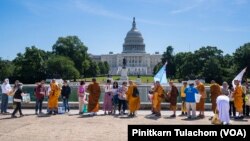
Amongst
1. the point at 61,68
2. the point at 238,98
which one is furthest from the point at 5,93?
the point at 61,68

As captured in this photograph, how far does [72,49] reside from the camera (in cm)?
9675

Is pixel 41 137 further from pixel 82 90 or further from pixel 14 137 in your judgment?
pixel 82 90

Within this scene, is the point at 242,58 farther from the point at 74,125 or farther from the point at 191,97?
the point at 74,125

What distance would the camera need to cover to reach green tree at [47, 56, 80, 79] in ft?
274

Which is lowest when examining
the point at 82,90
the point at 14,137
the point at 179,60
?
the point at 14,137

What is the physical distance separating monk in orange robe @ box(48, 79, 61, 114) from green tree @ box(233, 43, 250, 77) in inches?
2300

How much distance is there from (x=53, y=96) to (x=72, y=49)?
7763 centimetres

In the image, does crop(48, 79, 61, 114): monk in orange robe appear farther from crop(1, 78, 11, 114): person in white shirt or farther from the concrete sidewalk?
crop(1, 78, 11, 114): person in white shirt

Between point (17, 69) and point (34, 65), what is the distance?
4.49 m

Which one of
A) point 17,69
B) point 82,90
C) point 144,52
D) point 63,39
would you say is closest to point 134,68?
point 144,52

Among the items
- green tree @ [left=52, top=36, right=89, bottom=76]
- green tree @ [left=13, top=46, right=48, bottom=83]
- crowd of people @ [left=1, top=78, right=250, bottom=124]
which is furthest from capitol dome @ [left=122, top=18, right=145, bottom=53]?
crowd of people @ [left=1, top=78, right=250, bottom=124]

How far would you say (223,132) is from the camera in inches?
361

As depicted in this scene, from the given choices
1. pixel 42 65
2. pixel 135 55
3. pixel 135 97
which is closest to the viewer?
pixel 135 97

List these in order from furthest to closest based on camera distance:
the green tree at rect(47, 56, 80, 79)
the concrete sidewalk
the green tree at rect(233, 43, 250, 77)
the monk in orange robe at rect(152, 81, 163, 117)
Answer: the green tree at rect(47, 56, 80, 79) < the green tree at rect(233, 43, 250, 77) < the monk in orange robe at rect(152, 81, 163, 117) < the concrete sidewalk
